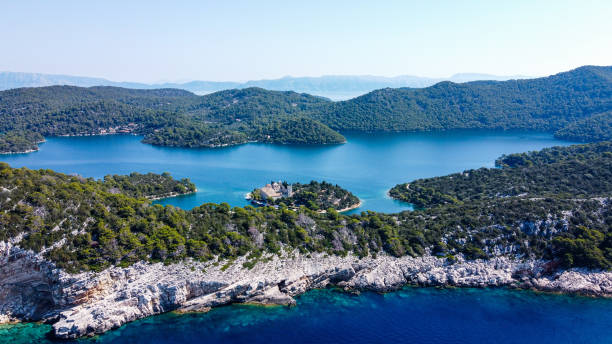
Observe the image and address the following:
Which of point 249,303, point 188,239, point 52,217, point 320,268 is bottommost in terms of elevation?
point 249,303

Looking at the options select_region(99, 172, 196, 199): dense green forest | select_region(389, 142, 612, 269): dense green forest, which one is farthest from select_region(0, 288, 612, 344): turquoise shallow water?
select_region(99, 172, 196, 199): dense green forest

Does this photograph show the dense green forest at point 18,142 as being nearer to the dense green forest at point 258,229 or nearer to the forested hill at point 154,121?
the forested hill at point 154,121

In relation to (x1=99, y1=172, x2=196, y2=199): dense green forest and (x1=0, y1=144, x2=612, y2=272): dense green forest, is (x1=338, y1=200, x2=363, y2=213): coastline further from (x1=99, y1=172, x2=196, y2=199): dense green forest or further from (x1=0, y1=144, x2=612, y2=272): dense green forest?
(x1=99, y1=172, x2=196, y2=199): dense green forest

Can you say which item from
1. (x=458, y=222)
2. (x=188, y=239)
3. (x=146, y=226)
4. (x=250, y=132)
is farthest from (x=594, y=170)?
(x=250, y=132)

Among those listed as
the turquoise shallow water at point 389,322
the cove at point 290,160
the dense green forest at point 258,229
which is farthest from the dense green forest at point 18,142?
the turquoise shallow water at point 389,322

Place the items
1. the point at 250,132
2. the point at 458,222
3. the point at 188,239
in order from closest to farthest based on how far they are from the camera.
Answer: the point at 188,239, the point at 458,222, the point at 250,132

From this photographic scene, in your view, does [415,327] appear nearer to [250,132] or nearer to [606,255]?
[606,255]
